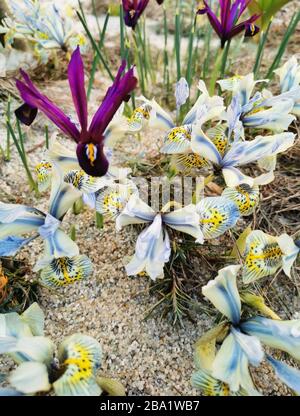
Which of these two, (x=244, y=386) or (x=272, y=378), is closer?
(x=244, y=386)

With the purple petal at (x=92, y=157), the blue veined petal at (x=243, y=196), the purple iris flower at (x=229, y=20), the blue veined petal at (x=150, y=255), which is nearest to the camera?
the purple petal at (x=92, y=157)

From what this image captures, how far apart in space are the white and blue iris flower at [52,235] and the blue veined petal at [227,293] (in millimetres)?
334

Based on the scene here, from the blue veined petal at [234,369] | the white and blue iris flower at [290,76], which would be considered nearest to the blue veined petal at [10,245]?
the blue veined petal at [234,369]

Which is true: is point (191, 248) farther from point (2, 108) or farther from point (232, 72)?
point (232, 72)

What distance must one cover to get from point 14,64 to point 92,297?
1.30 m

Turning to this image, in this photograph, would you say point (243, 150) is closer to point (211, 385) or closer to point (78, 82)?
point (78, 82)

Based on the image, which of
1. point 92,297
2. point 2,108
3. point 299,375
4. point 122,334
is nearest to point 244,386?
point 299,375

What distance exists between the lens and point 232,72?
2346mm

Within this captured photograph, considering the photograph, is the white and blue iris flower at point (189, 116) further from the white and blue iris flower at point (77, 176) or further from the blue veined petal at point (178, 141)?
the white and blue iris flower at point (77, 176)

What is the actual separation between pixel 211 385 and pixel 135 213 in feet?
1.46

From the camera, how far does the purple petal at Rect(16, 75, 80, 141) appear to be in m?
1.09

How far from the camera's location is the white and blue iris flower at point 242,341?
100 centimetres

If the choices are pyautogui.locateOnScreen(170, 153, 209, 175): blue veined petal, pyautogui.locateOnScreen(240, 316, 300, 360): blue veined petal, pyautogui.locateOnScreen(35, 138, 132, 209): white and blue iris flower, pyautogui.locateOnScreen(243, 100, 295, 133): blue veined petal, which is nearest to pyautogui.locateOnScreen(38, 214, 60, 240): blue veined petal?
pyautogui.locateOnScreen(35, 138, 132, 209): white and blue iris flower

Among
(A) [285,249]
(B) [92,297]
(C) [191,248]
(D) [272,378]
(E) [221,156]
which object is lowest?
(D) [272,378]
